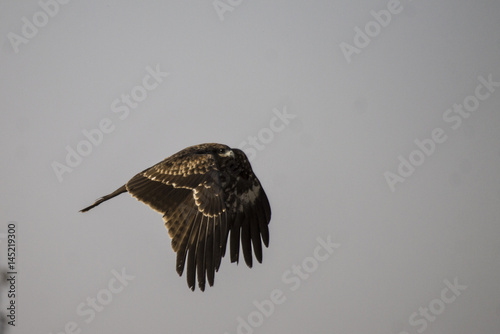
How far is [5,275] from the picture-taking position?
23.6 feet

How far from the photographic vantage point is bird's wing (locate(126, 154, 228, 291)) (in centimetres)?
Answer: 543

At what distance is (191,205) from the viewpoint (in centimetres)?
570

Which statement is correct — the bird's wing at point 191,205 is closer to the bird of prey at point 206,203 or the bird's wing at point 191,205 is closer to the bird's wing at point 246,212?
the bird of prey at point 206,203

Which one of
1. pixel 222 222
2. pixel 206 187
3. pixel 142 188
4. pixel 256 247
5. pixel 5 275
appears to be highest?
pixel 5 275

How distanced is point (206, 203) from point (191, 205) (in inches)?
Result: 6.4

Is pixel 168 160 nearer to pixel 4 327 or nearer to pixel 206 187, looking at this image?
pixel 206 187

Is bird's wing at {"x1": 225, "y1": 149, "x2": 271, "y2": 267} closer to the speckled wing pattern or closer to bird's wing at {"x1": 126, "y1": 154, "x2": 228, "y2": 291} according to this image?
the speckled wing pattern

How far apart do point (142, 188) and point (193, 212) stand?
64 cm

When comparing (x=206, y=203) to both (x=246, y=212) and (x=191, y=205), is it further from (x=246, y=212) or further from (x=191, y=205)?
(x=246, y=212)

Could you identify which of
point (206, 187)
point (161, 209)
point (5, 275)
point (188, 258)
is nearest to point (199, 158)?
point (206, 187)

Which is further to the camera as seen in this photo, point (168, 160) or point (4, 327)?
point (4, 327)

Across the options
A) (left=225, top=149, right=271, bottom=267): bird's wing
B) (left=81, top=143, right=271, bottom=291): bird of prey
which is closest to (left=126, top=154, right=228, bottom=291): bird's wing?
(left=81, top=143, right=271, bottom=291): bird of prey

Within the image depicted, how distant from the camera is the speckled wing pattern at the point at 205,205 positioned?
546cm

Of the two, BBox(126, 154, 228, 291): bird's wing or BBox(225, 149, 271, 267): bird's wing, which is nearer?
BBox(126, 154, 228, 291): bird's wing
